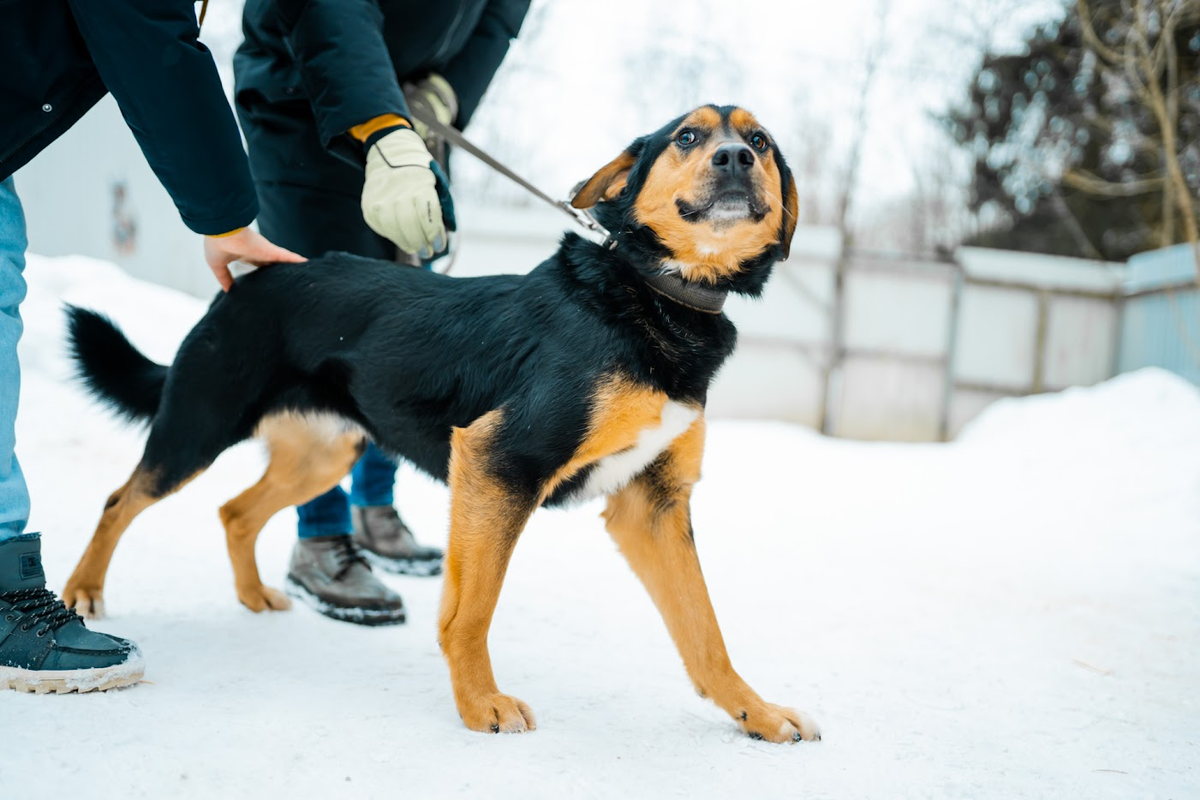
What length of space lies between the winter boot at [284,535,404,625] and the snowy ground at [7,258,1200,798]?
7 centimetres

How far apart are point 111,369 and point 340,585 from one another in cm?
96

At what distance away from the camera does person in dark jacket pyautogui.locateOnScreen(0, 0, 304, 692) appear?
1751 mm

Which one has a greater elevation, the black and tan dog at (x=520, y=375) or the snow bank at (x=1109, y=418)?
the black and tan dog at (x=520, y=375)

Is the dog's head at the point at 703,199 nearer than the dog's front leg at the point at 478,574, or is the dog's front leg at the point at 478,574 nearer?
the dog's front leg at the point at 478,574

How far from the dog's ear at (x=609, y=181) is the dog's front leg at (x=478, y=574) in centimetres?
73

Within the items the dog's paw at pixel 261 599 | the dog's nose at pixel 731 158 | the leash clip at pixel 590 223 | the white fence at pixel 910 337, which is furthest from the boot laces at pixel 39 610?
→ the white fence at pixel 910 337

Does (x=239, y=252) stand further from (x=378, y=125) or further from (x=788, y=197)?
(x=788, y=197)

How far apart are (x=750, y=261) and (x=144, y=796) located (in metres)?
1.69

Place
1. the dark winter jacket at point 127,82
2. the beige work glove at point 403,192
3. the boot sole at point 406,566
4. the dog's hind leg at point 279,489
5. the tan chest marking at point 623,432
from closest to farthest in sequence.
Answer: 1. the dark winter jacket at point 127,82
2. the tan chest marking at point 623,432
3. the beige work glove at point 403,192
4. the dog's hind leg at point 279,489
5. the boot sole at point 406,566

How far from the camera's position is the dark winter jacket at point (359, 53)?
238 cm

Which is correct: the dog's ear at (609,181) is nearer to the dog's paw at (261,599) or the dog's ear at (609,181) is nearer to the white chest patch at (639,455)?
the white chest patch at (639,455)

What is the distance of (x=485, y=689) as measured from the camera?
74.6 inches

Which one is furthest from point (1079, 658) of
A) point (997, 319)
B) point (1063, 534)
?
point (997, 319)

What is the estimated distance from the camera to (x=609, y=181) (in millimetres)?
2289
